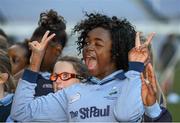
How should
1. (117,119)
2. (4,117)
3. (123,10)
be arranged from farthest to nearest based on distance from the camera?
1. (123,10)
2. (4,117)
3. (117,119)

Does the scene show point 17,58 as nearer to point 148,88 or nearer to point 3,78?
point 3,78

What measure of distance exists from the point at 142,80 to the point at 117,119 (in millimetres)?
276

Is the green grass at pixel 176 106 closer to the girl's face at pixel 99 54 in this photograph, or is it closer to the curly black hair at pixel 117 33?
the curly black hair at pixel 117 33

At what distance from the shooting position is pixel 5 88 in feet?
15.9

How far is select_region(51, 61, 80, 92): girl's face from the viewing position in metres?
4.54

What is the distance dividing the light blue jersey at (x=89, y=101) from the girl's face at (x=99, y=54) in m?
0.05

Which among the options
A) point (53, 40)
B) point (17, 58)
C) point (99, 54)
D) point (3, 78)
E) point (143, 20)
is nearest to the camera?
point (99, 54)

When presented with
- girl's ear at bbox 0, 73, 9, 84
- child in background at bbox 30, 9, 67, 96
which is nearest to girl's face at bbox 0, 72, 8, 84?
girl's ear at bbox 0, 73, 9, 84

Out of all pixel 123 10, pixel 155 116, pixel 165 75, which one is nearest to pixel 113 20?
pixel 155 116

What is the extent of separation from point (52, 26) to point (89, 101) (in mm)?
1549

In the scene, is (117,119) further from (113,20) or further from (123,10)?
(123,10)

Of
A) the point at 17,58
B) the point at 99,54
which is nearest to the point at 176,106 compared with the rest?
the point at 17,58

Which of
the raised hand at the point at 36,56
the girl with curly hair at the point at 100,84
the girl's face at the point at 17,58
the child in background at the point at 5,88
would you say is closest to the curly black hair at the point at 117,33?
the girl with curly hair at the point at 100,84

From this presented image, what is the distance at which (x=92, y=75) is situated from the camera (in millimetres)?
4012
